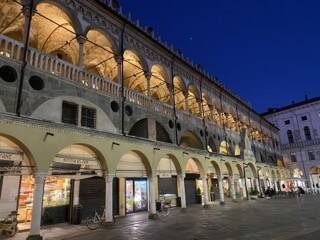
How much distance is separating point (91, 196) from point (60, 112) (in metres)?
5.98

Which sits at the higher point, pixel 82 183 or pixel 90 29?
pixel 90 29

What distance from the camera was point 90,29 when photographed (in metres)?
14.3

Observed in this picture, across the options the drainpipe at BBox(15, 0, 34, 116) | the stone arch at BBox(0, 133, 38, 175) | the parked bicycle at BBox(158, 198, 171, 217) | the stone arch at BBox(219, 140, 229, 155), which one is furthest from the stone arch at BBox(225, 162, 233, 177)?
the drainpipe at BBox(15, 0, 34, 116)

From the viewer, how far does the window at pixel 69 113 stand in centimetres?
1193

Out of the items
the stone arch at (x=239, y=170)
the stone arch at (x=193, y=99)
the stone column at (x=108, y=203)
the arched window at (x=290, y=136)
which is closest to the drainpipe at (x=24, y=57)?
the stone column at (x=108, y=203)

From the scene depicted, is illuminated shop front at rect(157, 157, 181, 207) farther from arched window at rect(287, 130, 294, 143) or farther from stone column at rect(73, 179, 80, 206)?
arched window at rect(287, 130, 294, 143)

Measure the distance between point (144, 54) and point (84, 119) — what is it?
24.0ft

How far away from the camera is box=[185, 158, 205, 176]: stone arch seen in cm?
2063

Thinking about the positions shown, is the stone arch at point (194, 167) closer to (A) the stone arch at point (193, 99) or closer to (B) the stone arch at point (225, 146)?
(A) the stone arch at point (193, 99)

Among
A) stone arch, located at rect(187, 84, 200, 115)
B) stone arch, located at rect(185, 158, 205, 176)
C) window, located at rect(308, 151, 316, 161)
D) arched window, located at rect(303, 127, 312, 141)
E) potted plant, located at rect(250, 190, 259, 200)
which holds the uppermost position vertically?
arched window, located at rect(303, 127, 312, 141)

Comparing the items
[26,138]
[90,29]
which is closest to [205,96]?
[90,29]

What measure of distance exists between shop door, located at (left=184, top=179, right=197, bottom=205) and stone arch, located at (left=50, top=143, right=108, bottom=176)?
1237 centimetres

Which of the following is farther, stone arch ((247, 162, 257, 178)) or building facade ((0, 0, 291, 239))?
stone arch ((247, 162, 257, 178))

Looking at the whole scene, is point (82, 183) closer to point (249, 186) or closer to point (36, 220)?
point (36, 220)
